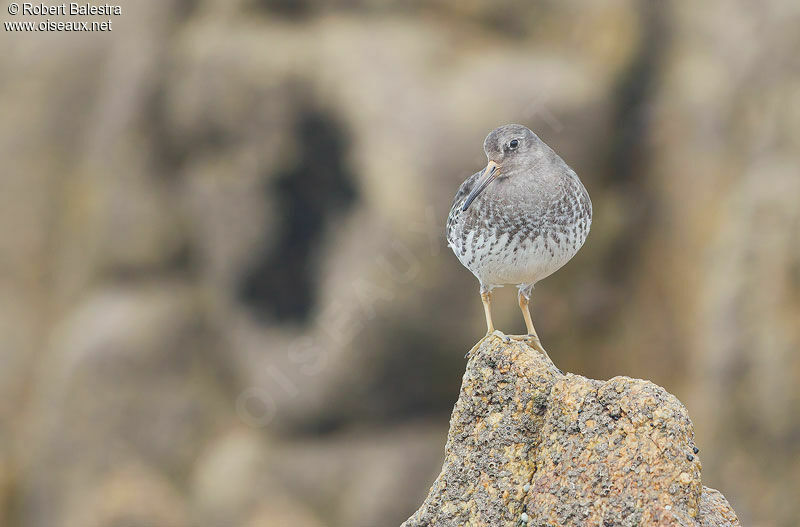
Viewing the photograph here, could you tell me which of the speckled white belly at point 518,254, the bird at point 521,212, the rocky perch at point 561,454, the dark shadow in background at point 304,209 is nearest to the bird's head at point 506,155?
the bird at point 521,212

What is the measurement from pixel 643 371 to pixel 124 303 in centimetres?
789

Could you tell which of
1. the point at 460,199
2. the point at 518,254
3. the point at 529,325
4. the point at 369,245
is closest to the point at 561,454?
the point at 518,254

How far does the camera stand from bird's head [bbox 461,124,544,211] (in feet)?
17.9

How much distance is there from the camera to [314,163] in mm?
13953

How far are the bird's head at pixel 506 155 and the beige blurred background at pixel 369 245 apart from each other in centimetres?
751

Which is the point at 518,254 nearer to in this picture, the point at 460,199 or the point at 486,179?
the point at 486,179

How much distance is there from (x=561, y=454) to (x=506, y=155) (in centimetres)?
166

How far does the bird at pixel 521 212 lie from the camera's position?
5391 mm

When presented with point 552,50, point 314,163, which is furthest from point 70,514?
point 552,50

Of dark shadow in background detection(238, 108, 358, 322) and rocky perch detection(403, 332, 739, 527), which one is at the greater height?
dark shadow in background detection(238, 108, 358, 322)

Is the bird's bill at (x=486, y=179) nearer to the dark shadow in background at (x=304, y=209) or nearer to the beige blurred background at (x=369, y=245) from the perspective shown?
the beige blurred background at (x=369, y=245)

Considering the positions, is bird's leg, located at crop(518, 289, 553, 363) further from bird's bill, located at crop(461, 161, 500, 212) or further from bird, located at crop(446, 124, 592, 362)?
bird's bill, located at crop(461, 161, 500, 212)

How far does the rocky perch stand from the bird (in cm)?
42

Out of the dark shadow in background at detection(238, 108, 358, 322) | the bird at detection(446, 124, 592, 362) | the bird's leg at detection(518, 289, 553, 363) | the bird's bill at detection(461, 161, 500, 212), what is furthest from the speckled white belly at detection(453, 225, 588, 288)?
the dark shadow in background at detection(238, 108, 358, 322)
